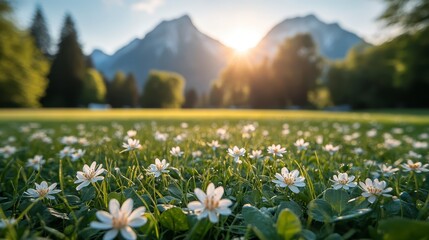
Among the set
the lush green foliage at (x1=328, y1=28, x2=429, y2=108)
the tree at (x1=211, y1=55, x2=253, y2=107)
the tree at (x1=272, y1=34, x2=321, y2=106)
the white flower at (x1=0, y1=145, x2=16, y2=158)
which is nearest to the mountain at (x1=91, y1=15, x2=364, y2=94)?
the tree at (x1=211, y1=55, x2=253, y2=107)

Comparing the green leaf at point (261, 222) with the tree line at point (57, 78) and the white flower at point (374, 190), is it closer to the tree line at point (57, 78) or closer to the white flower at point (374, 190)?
the white flower at point (374, 190)

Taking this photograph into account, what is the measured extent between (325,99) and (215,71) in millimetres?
125915

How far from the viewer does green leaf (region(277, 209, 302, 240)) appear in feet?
2.65

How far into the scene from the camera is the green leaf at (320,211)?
0.98 m

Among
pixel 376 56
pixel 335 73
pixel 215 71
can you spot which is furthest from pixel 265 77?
pixel 215 71

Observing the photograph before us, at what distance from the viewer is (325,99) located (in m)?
55.3

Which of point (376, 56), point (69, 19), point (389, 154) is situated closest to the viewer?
point (389, 154)

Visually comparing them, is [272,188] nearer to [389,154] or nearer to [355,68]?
[389,154]

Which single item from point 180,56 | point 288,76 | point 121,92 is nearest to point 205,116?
point 288,76

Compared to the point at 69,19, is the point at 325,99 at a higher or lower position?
lower

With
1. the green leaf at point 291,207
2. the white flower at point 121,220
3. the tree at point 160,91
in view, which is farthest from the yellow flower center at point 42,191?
the tree at point 160,91

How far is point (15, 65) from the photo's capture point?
29.2m

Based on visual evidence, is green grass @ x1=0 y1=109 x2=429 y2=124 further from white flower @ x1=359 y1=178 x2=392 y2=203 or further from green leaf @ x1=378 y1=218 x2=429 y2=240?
green leaf @ x1=378 y1=218 x2=429 y2=240

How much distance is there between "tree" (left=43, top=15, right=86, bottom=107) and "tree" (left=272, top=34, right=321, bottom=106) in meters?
33.3
